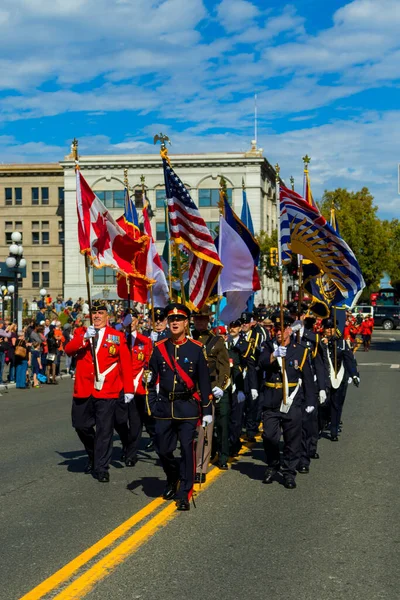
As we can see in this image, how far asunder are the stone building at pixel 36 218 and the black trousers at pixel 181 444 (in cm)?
8046

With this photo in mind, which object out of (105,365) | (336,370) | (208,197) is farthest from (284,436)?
(208,197)

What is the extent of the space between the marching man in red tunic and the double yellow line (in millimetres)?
1345

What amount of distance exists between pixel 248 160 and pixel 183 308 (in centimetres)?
7201

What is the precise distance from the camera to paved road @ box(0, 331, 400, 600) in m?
5.52

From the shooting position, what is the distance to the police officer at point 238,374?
10.8 metres

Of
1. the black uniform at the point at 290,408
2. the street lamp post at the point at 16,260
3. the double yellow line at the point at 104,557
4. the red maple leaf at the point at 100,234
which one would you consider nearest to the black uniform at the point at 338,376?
the black uniform at the point at 290,408

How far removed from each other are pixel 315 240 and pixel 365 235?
5969 centimetres

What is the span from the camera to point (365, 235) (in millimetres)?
70500

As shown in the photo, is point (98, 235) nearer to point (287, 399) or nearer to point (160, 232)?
point (287, 399)

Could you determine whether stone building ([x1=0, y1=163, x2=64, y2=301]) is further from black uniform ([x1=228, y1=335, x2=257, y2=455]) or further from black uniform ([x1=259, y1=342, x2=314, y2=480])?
black uniform ([x1=259, y1=342, x2=314, y2=480])

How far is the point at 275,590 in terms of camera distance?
5.44 m

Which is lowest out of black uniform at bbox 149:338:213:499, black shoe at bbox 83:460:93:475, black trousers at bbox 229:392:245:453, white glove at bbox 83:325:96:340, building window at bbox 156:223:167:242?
black shoe at bbox 83:460:93:475

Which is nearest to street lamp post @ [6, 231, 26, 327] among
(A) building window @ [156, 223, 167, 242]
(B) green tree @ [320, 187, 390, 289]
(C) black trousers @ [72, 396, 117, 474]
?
(C) black trousers @ [72, 396, 117, 474]

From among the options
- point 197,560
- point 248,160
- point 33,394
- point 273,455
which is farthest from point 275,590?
point 248,160
